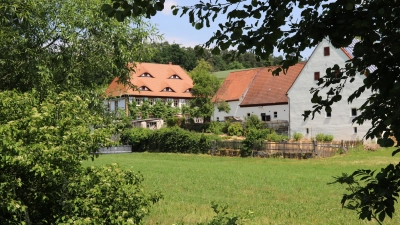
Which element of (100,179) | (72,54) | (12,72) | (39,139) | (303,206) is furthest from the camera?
(303,206)

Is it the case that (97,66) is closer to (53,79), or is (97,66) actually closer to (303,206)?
(53,79)

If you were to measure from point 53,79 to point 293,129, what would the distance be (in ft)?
127

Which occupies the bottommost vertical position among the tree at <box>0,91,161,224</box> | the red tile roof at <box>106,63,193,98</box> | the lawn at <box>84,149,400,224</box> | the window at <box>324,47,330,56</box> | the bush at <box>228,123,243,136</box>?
the lawn at <box>84,149,400,224</box>

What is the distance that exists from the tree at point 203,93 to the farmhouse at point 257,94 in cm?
292

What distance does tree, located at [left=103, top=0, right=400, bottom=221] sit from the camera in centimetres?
312

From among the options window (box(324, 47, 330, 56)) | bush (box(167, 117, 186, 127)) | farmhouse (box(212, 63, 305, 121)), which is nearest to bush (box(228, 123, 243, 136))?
farmhouse (box(212, 63, 305, 121))

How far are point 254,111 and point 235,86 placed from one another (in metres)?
7.11

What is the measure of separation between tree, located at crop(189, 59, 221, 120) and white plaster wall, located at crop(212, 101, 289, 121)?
14.6 ft

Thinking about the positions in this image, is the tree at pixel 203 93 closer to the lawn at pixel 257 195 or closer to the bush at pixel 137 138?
the bush at pixel 137 138

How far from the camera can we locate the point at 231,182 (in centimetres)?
2064

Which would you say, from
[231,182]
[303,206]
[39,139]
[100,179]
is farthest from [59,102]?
[231,182]

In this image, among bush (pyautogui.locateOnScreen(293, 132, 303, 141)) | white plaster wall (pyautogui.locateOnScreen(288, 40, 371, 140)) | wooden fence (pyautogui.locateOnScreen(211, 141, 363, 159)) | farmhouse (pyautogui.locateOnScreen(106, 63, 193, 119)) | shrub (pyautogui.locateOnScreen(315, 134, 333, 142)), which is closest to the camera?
wooden fence (pyautogui.locateOnScreen(211, 141, 363, 159))

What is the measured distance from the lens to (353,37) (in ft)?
11.0

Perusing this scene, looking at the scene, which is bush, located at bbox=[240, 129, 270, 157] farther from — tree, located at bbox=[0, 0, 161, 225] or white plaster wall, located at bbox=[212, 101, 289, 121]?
tree, located at bbox=[0, 0, 161, 225]
